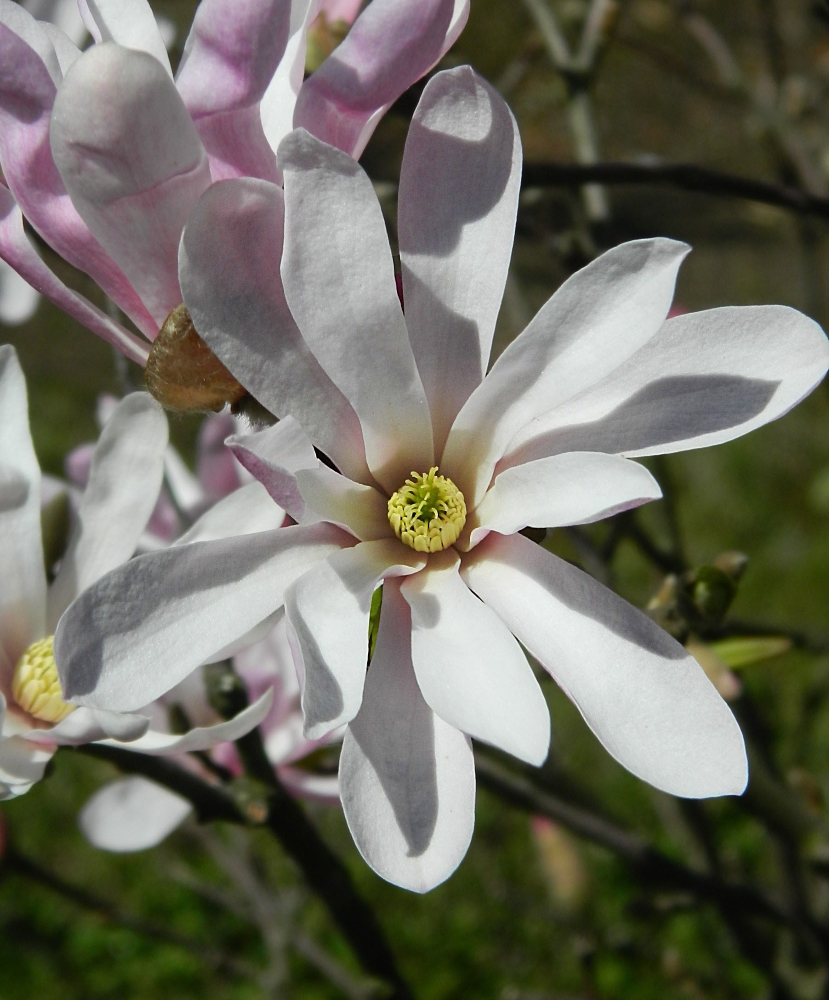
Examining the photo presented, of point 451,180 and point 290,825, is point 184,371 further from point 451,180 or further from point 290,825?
point 290,825

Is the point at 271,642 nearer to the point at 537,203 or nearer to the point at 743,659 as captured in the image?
the point at 743,659

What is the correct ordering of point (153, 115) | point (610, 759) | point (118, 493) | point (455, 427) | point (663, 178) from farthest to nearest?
1. point (610, 759)
2. point (663, 178)
3. point (118, 493)
4. point (455, 427)
5. point (153, 115)

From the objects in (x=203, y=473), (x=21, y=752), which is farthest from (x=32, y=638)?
(x=203, y=473)

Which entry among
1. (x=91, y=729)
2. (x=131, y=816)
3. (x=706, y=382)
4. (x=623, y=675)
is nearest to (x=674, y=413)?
(x=706, y=382)

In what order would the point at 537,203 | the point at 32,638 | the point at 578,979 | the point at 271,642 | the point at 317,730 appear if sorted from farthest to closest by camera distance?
the point at 578,979 → the point at 537,203 → the point at 271,642 → the point at 32,638 → the point at 317,730

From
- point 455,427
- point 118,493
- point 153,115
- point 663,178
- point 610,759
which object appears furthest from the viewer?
point 610,759

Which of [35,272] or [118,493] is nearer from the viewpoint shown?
[35,272]

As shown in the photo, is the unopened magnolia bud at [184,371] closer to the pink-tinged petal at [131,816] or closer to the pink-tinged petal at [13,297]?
the pink-tinged petal at [13,297]
